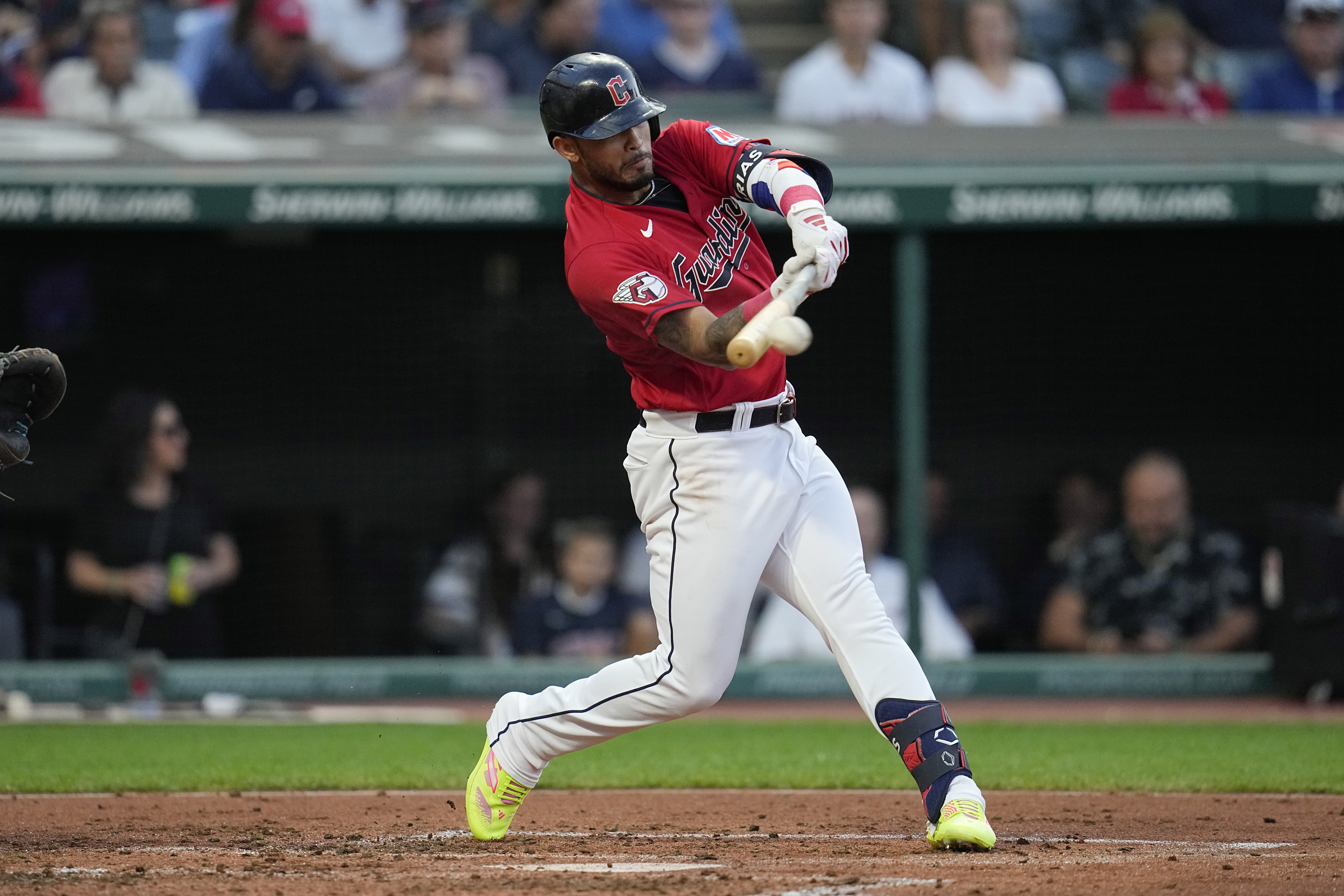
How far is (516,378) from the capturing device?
8609 millimetres

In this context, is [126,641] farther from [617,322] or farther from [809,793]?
[617,322]

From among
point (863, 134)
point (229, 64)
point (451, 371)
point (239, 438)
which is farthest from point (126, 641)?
point (863, 134)

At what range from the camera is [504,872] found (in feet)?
11.3

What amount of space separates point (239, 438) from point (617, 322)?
5.22 metres

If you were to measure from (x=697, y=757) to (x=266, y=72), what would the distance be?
4.36 metres

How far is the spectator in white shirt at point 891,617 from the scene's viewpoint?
7.40 metres

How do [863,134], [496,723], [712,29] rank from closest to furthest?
1. [496,723]
2. [863,134]
3. [712,29]

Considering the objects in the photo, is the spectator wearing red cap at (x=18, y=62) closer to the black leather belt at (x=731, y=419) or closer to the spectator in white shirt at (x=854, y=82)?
the spectator in white shirt at (x=854, y=82)

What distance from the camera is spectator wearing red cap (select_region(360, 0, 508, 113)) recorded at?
8.38 meters

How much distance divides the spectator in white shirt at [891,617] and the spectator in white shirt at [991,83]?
222 cm

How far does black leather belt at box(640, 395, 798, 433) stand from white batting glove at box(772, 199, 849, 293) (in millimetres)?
339

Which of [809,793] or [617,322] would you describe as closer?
[617,322]

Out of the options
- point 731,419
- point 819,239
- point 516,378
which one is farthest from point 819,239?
point 516,378

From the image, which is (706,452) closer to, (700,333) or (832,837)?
(700,333)
